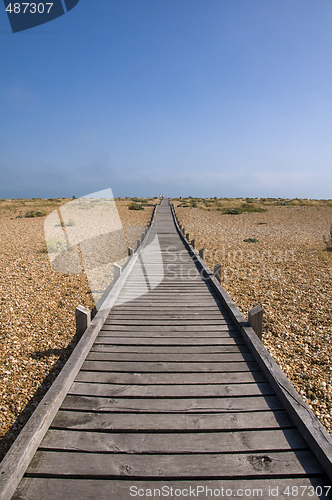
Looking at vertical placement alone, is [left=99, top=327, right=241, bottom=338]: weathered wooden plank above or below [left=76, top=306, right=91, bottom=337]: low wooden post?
below

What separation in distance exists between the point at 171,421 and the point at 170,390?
439 millimetres

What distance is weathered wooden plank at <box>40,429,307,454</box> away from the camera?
8.14 ft

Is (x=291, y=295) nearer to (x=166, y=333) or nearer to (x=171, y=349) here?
(x=166, y=333)

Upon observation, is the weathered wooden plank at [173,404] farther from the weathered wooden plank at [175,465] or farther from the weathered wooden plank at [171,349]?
the weathered wooden plank at [171,349]

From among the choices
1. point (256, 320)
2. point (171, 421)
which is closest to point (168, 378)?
point (171, 421)

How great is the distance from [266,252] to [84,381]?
1110 centimetres

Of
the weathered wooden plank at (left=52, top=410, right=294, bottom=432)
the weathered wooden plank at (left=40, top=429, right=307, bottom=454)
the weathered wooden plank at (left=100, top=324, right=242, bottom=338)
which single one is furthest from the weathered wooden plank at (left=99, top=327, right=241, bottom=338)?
the weathered wooden plank at (left=40, top=429, right=307, bottom=454)

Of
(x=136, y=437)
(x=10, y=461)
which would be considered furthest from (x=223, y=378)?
(x=10, y=461)

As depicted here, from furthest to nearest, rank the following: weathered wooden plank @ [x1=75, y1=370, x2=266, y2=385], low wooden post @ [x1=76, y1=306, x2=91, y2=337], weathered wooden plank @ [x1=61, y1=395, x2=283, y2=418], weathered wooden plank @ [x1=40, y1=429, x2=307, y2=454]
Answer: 1. low wooden post @ [x1=76, y1=306, x2=91, y2=337]
2. weathered wooden plank @ [x1=75, y1=370, x2=266, y2=385]
3. weathered wooden plank @ [x1=61, y1=395, x2=283, y2=418]
4. weathered wooden plank @ [x1=40, y1=429, x2=307, y2=454]

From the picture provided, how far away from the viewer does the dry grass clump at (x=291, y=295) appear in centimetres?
446

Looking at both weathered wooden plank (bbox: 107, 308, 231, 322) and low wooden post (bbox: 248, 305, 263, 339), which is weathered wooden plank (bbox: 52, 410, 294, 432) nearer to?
low wooden post (bbox: 248, 305, 263, 339)

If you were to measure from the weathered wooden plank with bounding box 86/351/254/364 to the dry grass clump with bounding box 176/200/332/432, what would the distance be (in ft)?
3.51

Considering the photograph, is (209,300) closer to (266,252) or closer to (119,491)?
(119,491)

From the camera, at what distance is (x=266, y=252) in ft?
42.9
